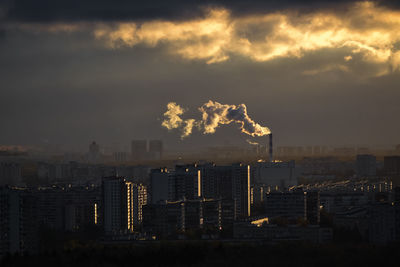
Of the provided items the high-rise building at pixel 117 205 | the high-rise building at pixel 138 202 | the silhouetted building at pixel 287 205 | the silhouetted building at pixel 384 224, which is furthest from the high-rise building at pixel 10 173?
the silhouetted building at pixel 384 224

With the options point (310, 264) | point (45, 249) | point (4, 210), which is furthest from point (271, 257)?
point (4, 210)

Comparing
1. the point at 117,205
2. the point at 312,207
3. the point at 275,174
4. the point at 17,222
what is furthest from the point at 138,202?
the point at 275,174

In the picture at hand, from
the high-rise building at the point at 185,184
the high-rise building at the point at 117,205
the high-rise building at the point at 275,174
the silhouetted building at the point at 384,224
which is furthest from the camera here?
the high-rise building at the point at 275,174

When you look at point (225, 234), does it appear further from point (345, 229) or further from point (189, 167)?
point (189, 167)

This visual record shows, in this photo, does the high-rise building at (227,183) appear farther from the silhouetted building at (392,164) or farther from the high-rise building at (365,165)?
the silhouetted building at (392,164)

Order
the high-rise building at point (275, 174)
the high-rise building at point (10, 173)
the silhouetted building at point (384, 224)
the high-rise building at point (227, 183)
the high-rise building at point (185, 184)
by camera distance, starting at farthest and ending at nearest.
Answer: the high-rise building at point (275, 174), the high-rise building at point (10, 173), the high-rise building at point (227, 183), the high-rise building at point (185, 184), the silhouetted building at point (384, 224)

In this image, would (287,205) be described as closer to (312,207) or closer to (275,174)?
(312,207)
